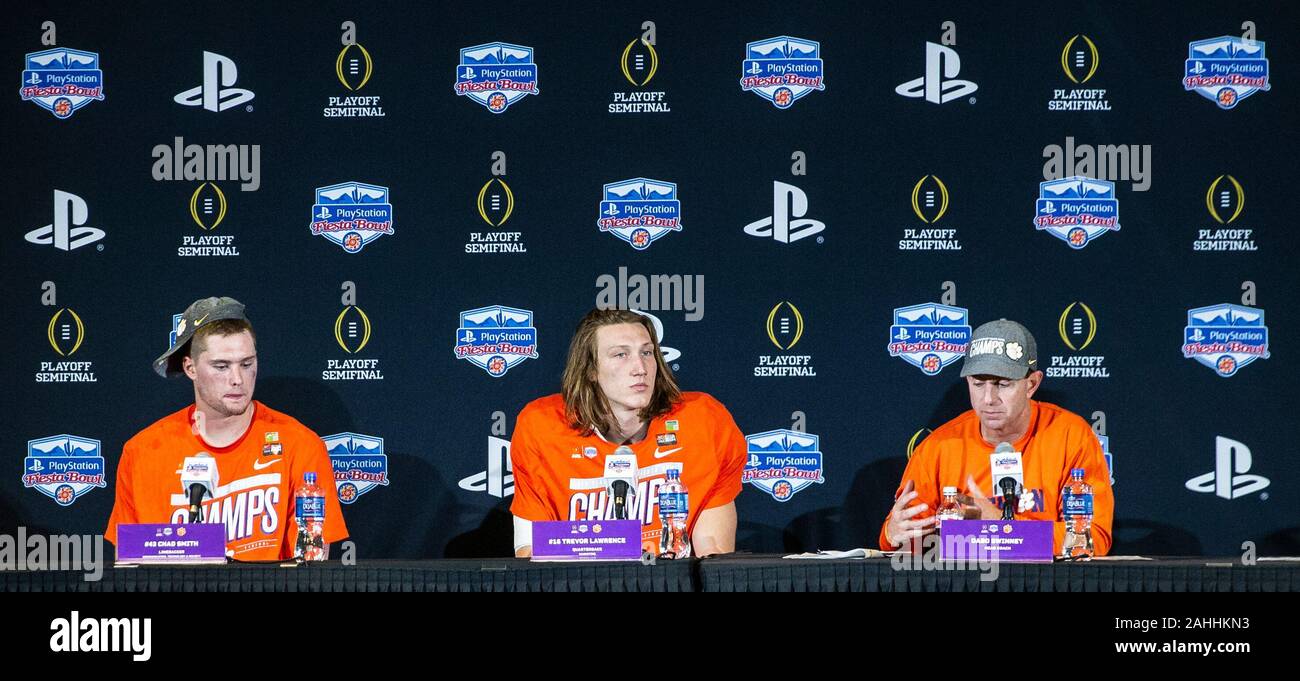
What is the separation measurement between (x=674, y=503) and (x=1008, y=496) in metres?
0.94

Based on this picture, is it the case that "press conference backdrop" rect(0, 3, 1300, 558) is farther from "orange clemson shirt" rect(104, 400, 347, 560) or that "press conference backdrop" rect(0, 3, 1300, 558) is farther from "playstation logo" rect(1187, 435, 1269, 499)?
"orange clemson shirt" rect(104, 400, 347, 560)

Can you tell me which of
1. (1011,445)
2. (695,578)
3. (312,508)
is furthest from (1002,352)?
(312,508)

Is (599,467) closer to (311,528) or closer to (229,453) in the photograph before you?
(311,528)

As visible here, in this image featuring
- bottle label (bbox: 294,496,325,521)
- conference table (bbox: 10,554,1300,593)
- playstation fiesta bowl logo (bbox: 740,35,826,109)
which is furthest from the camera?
playstation fiesta bowl logo (bbox: 740,35,826,109)

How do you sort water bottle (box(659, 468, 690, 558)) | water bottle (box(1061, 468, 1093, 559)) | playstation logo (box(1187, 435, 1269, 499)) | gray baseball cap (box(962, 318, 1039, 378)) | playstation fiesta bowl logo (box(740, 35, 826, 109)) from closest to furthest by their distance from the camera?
water bottle (box(1061, 468, 1093, 559)) < water bottle (box(659, 468, 690, 558)) < gray baseball cap (box(962, 318, 1039, 378)) < playstation logo (box(1187, 435, 1269, 499)) < playstation fiesta bowl logo (box(740, 35, 826, 109))

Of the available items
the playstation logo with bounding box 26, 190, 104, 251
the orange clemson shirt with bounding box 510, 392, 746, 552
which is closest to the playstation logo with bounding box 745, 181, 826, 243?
the orange clemson shirt with bounding box 510, 392, 746, 552

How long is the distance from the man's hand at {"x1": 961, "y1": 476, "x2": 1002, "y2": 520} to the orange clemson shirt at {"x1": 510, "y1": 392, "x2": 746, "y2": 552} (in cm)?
75

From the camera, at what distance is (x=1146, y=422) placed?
14.7 ft

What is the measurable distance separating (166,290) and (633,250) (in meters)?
1.76

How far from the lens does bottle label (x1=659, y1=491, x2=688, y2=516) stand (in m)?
3.59

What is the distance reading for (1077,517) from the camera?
3.33m

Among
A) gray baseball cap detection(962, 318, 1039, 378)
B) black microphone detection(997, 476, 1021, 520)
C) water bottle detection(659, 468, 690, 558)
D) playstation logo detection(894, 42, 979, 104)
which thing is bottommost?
water bottle detection(659, 468, 690, 558)

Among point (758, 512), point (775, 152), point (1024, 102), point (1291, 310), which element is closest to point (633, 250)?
point (775, 152)
